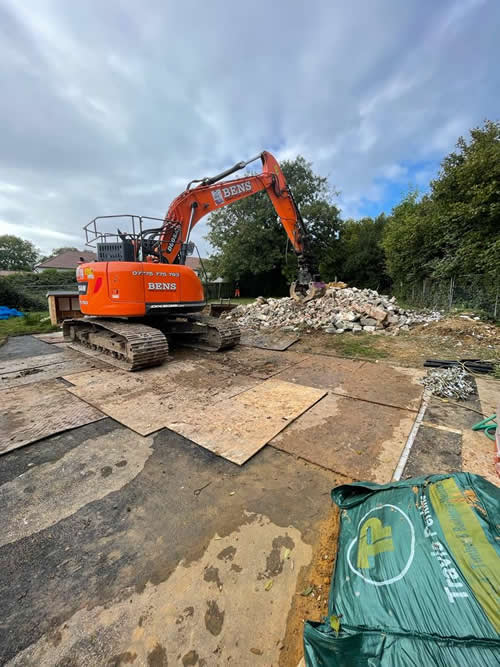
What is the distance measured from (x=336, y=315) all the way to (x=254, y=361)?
416 cm

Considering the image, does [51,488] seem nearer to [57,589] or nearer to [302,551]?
[57,589]

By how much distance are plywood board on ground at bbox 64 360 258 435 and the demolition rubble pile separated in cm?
440

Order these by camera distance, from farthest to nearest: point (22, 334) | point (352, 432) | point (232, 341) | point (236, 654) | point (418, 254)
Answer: point (418, 254), point (22, 334), point (232, 341), point (352, 432), point (236, 654)

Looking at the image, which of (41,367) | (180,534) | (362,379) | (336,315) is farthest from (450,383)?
(41,367)

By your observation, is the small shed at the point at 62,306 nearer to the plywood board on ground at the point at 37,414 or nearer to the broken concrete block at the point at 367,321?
the plywood board on ground at the point at 37,414

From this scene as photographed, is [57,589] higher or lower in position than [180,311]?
lower

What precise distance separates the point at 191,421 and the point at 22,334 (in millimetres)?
8305

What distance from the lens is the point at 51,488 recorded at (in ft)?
7.42

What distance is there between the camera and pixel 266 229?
857 inches

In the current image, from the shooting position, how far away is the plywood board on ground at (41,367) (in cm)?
460

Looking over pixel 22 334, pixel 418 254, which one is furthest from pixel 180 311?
pixel 418 254

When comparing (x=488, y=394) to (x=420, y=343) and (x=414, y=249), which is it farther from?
(x=414, y=249)

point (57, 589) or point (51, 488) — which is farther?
point (51, 488)

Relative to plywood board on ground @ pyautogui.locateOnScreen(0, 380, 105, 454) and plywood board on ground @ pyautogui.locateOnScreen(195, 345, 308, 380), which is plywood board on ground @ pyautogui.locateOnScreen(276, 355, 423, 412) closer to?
plywood board on ground @ pyautogui.locateOnScreen(195, 345, 308, 380)
